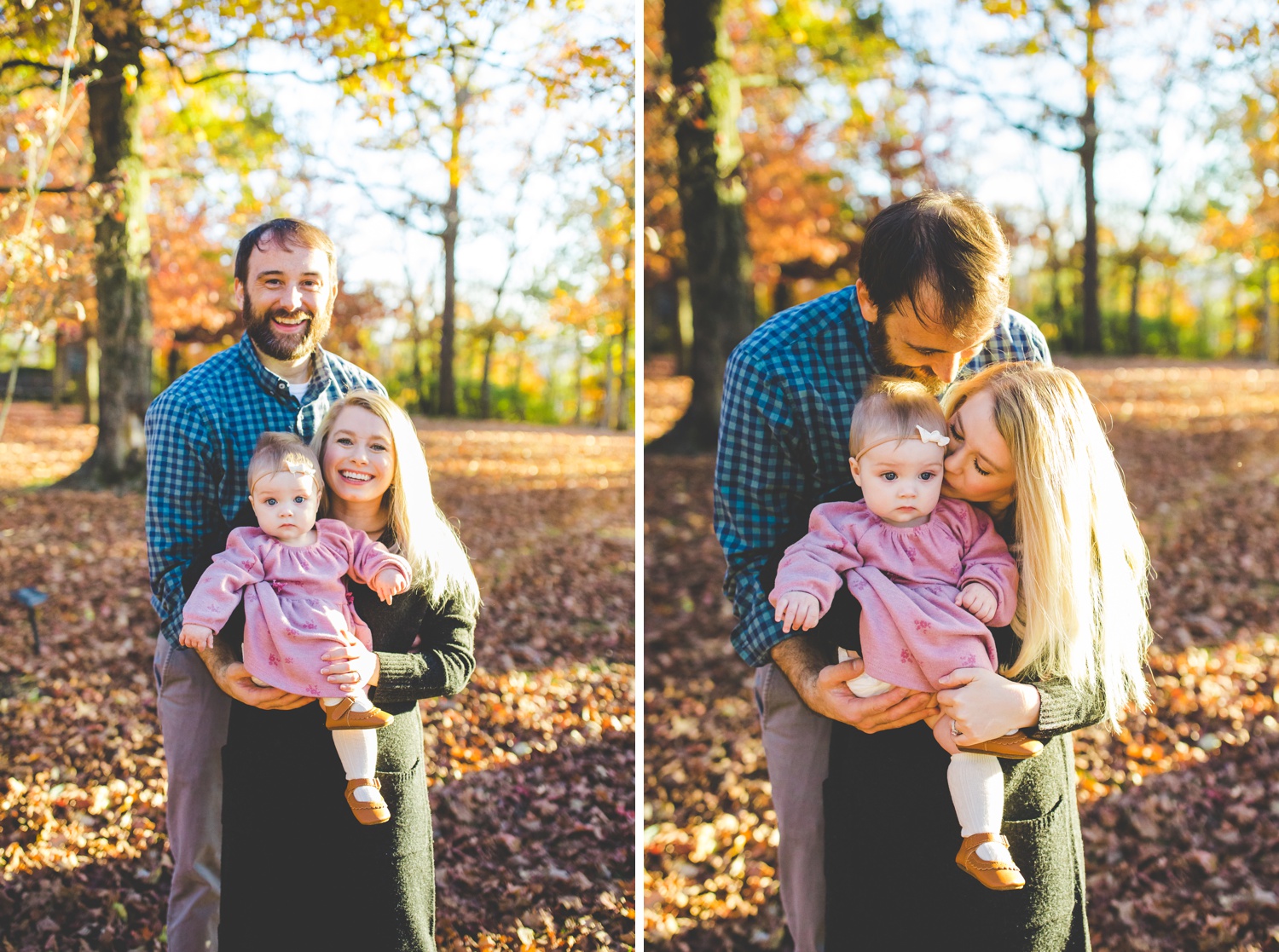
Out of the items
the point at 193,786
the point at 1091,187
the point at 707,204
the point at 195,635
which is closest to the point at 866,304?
the point at 195,635

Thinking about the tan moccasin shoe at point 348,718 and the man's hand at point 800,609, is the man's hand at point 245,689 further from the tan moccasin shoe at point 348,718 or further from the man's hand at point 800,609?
the man's hand at point 800,609

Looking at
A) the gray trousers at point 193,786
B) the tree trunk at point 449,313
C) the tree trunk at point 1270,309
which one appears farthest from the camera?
the tree trunk at point 1270,309

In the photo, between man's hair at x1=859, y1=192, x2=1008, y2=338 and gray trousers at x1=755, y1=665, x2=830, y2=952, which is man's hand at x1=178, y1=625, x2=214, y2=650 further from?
man's hair at x1=859, y1=192, x2=1008, y2=338

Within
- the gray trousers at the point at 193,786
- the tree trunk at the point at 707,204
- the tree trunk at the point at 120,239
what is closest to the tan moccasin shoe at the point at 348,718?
the gray trousers at the point at 193,786

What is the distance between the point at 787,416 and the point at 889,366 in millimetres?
255

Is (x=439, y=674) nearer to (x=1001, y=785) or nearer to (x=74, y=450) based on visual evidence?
(x=1001, y=785)

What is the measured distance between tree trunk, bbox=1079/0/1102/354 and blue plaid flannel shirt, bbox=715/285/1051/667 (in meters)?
8.34

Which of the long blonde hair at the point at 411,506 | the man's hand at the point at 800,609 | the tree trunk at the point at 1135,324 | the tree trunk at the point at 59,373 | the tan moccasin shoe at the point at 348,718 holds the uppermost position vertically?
the tree trunk at the point at 1135,324

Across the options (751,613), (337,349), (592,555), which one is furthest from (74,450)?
(751,613)

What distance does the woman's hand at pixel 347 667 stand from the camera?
2043 millimetres

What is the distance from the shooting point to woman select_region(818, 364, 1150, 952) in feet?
6.00

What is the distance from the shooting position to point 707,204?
7570 mm

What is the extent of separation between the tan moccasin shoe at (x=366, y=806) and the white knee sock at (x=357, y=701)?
0.60 ft

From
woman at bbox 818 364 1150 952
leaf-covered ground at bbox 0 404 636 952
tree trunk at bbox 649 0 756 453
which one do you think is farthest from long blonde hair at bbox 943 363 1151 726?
tree trunk at bbox 649 0 756 453
